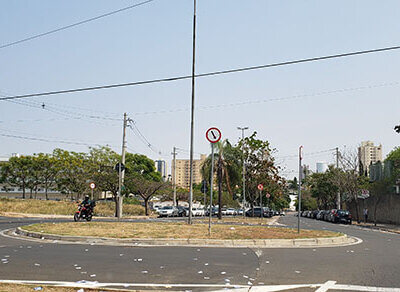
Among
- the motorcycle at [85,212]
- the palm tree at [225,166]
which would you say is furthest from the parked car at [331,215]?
the motorcycle at [85,212]

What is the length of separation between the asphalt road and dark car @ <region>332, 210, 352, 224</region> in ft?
95.0

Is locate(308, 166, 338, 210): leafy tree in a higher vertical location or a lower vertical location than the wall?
higher

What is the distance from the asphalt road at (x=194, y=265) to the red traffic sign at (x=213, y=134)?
427cm

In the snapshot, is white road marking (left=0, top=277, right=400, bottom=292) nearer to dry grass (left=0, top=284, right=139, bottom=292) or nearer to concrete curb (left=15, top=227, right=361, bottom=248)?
dry grass (left=0, top=284, right=139, bottom=292)

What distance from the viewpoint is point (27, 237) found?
16.0m

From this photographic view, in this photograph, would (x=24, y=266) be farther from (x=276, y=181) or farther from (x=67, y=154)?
(x=67, y=154)

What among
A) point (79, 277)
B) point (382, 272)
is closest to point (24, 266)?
point (79, 277)

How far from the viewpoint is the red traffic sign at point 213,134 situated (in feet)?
51.9

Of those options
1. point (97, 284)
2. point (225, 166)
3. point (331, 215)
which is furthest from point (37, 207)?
point (97, 284)

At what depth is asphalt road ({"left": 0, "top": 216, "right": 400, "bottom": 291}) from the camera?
8.05 metres

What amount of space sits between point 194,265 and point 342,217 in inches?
1356

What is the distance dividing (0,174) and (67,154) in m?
8.86

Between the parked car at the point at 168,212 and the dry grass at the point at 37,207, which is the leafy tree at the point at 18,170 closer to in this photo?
the dry grass at the point at 37,207

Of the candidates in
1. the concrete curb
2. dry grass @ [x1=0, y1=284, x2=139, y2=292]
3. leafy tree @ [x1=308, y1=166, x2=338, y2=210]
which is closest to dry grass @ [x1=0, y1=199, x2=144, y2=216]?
the concrete curb
